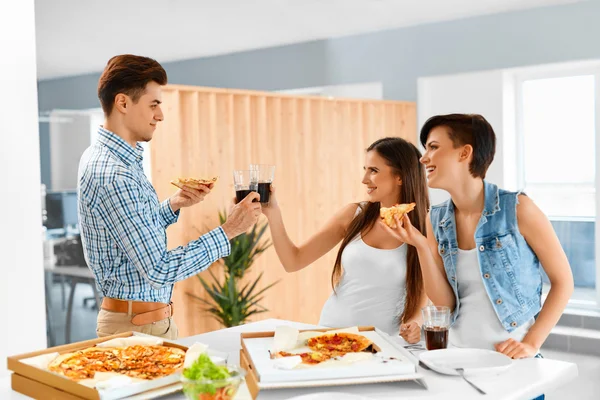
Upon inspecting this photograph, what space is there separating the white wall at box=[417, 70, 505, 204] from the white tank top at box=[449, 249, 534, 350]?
4208 millimetres

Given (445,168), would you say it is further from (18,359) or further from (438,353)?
(18,359)

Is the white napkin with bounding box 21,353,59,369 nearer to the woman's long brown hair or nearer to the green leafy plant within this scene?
the woman's long brown hair

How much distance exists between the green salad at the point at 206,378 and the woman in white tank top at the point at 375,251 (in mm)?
1187

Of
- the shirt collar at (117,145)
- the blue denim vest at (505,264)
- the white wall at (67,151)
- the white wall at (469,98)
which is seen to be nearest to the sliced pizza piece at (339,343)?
the blue denim vest at (505,264)

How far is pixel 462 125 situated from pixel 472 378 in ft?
3.02

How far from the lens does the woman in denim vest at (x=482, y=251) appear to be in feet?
7.11

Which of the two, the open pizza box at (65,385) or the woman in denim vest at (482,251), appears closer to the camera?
the open pizza box at (65,385)

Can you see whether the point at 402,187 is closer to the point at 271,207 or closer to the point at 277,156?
the point at 271,207

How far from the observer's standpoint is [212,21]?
251 inches

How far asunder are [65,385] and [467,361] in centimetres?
99

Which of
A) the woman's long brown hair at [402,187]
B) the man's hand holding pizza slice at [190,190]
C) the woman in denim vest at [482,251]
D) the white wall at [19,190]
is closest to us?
the woman in denim vest at [482,251]

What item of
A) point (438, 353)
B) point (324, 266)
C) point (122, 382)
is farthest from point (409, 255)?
point (324, 266)

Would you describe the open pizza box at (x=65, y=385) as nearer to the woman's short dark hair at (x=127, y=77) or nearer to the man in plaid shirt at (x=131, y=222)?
the man in plaid shirt at (x=131, y=222)

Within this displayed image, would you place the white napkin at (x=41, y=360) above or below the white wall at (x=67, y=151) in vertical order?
below
